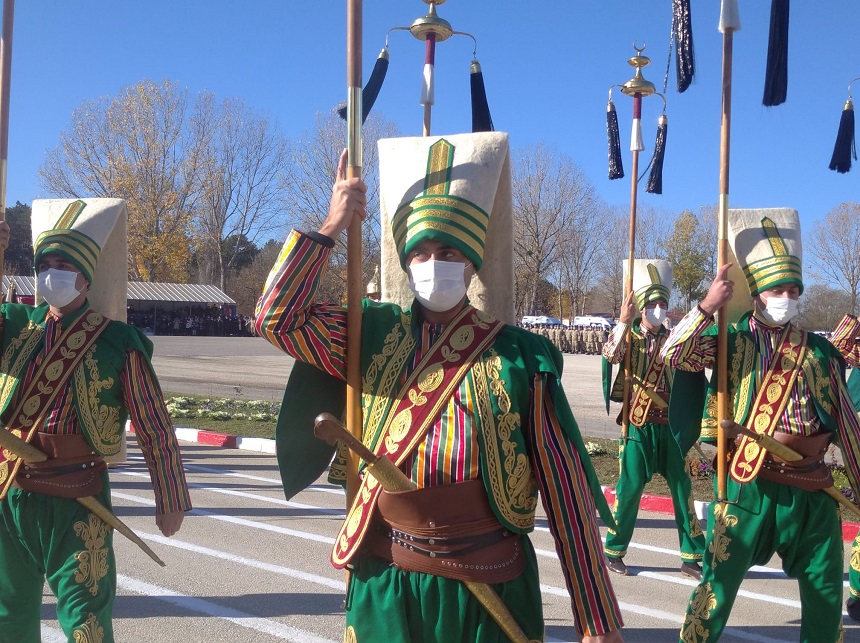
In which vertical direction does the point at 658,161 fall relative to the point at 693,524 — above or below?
above

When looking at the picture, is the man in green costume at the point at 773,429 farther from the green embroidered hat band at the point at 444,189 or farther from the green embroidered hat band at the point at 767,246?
the green embroidered hat band at the point at 444,189

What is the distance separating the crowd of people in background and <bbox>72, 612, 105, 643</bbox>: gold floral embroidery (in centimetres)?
4431

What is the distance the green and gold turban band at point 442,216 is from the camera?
8.30ft

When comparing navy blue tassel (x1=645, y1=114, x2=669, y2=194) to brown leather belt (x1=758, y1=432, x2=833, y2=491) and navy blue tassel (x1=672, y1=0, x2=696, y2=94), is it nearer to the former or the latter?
navy blue tassel (x1=672, y1=0, x2=696, y2=94)

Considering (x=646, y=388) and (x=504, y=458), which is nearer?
(x=504, y=458)

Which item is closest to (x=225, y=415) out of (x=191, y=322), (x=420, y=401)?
(x=420, y=401)

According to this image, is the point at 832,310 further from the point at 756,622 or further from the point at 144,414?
the point at 144,414

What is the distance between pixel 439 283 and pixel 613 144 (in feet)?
19.2

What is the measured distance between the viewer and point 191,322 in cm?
4825

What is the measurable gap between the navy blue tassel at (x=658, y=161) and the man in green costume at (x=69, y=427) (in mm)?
4720

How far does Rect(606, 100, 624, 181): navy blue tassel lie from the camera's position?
7820 millimetres

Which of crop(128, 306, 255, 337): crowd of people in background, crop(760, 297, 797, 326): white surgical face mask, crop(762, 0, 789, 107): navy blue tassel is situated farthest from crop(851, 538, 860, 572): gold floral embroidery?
crop(128, 306, 255, 337): crowd of people in background

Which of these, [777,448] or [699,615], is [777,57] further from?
[699,615]

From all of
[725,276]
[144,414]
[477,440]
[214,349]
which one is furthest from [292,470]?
[214,349]
